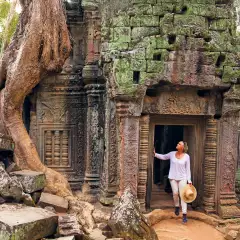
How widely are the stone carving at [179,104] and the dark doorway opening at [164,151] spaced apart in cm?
209

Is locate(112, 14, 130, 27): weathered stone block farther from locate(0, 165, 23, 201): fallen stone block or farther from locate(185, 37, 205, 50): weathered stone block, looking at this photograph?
locate(0, 165, 23, 201): fallen stone block

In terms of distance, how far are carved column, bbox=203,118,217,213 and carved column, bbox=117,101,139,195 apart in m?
1.38

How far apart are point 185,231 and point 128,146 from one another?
5.60 ft

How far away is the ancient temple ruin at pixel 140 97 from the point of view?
234 inches

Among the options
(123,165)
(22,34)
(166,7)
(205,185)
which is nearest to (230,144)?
(205,185)

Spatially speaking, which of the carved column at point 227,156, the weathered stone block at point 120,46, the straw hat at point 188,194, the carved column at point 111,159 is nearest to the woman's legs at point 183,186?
the straw hat at point 188,194

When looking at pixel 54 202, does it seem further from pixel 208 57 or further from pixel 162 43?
pixel 208 57

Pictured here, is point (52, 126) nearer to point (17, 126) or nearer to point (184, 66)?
point (17, 126)

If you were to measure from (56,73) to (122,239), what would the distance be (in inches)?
136

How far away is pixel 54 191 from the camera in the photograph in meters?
6.42

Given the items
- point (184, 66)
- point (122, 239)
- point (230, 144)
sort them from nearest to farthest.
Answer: point (122, 239) → point (184, 66) → point (230, 144)

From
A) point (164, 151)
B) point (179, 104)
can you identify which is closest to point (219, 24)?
point (179, 104)

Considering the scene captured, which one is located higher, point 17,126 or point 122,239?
point 17,126

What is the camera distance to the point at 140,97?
594 centimetres
